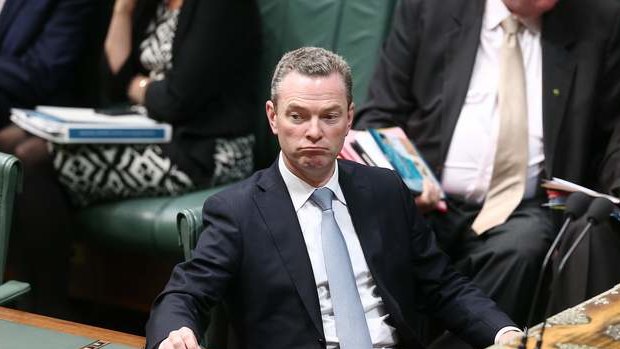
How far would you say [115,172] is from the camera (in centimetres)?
394

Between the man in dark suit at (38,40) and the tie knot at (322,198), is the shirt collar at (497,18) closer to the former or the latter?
the tie knot at (322,198)

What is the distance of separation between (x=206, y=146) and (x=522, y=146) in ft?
3.75

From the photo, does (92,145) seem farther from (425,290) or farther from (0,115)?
(425,290)

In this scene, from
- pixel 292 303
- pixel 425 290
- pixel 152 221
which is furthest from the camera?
pixel 152 221

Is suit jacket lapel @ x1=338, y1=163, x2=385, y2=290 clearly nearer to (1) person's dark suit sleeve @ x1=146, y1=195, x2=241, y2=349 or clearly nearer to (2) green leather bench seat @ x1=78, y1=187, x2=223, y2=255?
(1) person's dark suit sleeve @ x1=146, y1=195, x2=241, y2=349

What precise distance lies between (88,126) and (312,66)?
1.50 m

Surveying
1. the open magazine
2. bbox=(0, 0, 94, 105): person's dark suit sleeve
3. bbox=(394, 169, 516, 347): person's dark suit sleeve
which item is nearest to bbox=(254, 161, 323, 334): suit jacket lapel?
bbox=(394, 169, 516, 347): person's dark suit sleeve

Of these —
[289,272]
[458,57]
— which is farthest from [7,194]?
[458,57]

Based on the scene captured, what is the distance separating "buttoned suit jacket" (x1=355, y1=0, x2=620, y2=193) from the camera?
3516mm

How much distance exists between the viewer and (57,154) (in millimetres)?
3938

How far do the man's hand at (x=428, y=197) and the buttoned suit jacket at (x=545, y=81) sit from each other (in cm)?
21

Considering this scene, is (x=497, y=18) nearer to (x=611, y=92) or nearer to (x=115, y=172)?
(x=611, y=92)

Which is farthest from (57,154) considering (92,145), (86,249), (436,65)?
(436,65)

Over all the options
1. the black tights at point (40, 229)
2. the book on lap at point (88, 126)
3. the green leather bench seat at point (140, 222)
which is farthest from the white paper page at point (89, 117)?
the green leather bench seat at point (140, 222)
